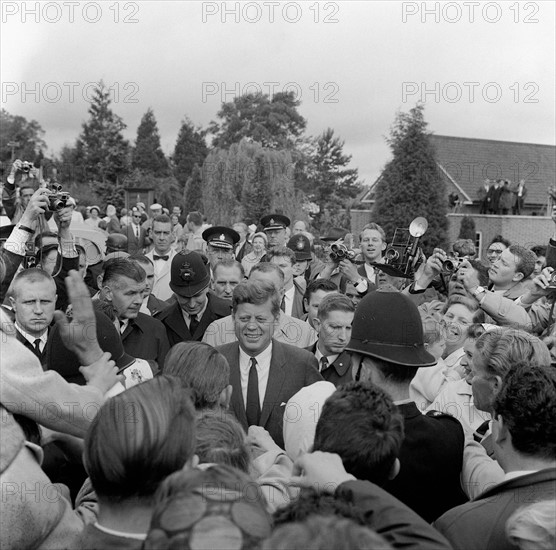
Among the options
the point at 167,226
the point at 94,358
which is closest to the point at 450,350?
the point at 94,358

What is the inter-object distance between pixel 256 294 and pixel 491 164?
4116 centimetres

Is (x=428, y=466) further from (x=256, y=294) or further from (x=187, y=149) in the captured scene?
(x=187, y=149)

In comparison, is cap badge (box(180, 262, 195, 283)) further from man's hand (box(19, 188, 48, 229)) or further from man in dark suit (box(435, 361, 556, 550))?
man in dark suit (box(435, 361, 556, 550))

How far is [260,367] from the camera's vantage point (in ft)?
14.0

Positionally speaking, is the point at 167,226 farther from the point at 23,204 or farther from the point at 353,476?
the point at 353,476

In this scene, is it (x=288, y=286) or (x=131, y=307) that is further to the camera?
(x=288, y=286)

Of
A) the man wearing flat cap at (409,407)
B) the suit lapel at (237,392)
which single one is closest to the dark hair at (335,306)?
the suit lapel at (237,392)

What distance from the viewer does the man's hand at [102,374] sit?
255 cm

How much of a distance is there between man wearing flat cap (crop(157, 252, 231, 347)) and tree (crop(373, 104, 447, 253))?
20.2 meters

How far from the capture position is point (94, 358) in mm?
2654

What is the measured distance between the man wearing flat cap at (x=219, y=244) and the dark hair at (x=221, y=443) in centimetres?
562

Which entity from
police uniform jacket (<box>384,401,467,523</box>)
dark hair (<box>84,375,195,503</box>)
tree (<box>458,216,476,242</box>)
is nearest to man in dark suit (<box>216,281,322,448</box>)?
police uniform jacket (<box>384,401,467,523</box>)

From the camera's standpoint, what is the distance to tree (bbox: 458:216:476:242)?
32.7 metres

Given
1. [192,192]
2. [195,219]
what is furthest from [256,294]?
[192,192]
